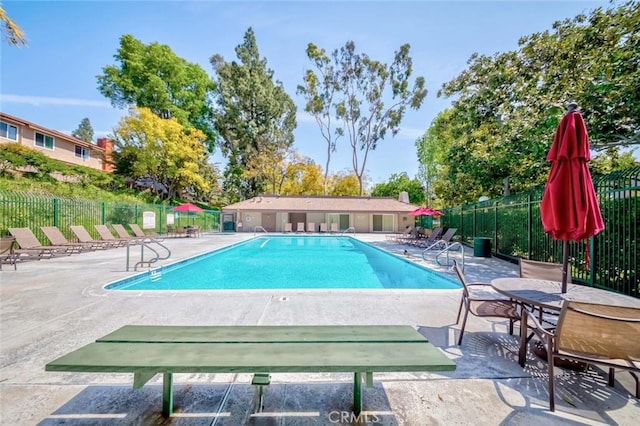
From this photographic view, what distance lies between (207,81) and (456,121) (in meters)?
30.3

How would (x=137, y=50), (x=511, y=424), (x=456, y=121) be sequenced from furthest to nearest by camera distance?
1. (x=137, y=50)
2. (x=456, y=121)
3. (x=511, y=424)

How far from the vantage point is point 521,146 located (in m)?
9.45

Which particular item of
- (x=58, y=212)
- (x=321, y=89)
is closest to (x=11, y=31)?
(x=58, y=212)

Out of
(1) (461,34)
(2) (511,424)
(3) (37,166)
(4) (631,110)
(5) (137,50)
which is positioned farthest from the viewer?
(5) (137,50)

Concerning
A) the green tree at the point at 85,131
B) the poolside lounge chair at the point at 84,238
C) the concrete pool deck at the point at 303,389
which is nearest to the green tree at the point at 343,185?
the poolside lounge chair at the point at 84,238

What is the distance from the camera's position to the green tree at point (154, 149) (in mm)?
24469

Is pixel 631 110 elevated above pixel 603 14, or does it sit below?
below


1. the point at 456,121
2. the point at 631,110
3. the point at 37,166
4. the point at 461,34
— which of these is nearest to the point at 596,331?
the point at 631,110

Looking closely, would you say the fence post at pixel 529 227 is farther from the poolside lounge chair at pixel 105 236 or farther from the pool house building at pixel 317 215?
the pool house building at pixel 317 215

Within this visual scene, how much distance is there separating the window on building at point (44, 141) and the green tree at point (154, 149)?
420 cm

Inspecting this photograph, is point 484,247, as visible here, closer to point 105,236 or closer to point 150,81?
point 105,236

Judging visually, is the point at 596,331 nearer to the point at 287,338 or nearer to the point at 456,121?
the point at 287,338

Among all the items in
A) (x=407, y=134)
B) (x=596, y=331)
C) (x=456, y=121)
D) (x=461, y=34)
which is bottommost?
(x=596, y=331)

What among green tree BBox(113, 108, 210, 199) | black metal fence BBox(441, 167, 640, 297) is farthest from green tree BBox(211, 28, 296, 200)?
black metal fence BBox(441, 167, 640, 297)
